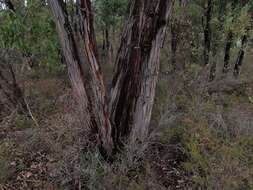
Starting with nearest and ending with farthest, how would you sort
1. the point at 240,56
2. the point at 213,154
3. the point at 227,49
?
1. the point at 213,154
2. the point at 227,49
3. the point at 240,56

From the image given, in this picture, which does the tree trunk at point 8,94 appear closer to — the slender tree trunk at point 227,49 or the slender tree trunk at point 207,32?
the slender tree trunk at point 207,32

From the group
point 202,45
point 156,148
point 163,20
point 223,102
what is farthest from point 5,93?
point 202,45

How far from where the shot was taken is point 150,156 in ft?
10.2

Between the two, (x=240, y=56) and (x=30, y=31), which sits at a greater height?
(x=30, y=31)

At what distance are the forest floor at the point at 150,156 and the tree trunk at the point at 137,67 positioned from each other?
31 cm

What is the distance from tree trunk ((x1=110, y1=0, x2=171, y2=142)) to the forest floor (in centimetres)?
31

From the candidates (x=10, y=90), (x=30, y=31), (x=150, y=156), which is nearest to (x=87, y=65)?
(x=150, y=156)

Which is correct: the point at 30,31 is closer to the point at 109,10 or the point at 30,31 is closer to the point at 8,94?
the point at 8,94

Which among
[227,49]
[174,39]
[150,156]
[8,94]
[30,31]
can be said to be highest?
[30,31]

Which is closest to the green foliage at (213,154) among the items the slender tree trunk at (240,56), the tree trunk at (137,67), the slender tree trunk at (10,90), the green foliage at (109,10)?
the tree trunk at (137,67)

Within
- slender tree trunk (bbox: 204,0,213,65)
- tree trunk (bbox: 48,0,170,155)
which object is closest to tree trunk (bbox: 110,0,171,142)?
tree trunk (bbox: 48,0,170,155)

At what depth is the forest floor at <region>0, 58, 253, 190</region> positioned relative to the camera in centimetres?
259

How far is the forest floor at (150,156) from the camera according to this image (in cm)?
259

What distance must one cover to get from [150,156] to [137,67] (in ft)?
3.94
